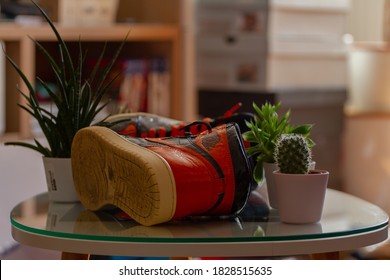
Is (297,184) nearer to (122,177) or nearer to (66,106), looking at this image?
(122,177)

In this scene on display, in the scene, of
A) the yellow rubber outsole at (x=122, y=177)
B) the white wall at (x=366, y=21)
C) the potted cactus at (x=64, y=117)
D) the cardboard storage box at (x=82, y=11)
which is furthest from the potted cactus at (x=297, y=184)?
the white wall at (x=366, y=21)

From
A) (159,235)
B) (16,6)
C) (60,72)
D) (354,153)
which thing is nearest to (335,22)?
(354,153)

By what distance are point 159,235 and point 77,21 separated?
1814 mm

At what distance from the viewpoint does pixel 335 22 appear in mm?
3377

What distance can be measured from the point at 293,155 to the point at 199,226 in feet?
0.56

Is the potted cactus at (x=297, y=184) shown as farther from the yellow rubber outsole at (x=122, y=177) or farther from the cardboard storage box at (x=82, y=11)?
the cardboard storage box at (x=82, y=11)

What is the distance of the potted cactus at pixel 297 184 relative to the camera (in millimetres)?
1171

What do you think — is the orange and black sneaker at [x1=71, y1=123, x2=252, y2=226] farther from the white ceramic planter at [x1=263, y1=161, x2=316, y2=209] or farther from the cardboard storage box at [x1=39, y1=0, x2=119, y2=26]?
the cardboard storage box at [x1=39, y1=0, x2=119, y2=26]

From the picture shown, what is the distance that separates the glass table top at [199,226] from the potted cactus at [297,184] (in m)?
0.02

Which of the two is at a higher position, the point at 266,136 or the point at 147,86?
the point at 266,136

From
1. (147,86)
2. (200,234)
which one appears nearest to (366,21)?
→ (147,86)

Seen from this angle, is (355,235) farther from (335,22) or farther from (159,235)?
(335,22)

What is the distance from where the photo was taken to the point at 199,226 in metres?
1.15
